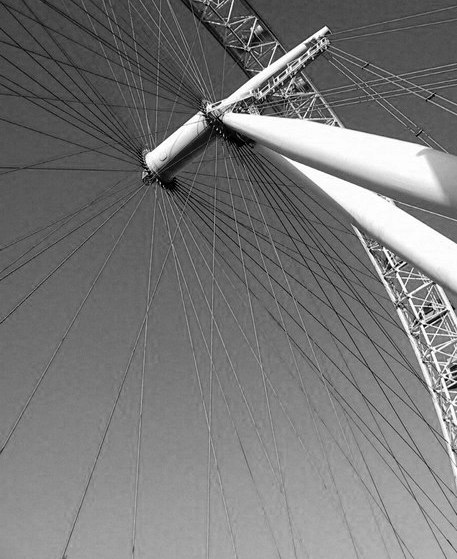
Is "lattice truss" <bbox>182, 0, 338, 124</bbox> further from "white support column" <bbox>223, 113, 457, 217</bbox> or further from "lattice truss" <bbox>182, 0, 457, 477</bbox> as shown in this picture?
"white support column" <bbox>223, 113, 457, 217</bbox>

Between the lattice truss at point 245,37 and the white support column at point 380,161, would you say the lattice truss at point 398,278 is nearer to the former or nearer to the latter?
the lattice truss at point 245,37

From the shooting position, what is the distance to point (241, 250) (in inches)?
555

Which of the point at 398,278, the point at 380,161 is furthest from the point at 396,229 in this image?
the point at 398,278

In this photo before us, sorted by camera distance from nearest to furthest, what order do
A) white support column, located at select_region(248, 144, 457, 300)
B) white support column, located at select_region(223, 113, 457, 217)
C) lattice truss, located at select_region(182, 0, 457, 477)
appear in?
1. white support column, located at select_region(223, 113, 457, 217)
2. white support column, located at select_region(248, 144, 457, 300)
3. lattice truss, located at select_region(182, 0, 457, 477)

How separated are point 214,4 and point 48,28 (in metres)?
11.6

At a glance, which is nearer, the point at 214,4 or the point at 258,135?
the point at 258,135

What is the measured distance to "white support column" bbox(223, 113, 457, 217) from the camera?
5617 mm

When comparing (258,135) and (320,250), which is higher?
(320,250)

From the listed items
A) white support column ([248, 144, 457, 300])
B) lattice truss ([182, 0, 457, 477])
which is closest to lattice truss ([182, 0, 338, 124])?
lattice truss ([182, 0, 457, 477])

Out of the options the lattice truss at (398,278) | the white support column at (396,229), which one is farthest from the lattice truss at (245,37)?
the white support column at (396,229)

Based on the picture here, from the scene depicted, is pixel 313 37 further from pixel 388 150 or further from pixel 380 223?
pixel 388 150

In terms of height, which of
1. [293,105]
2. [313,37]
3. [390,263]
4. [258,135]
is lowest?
[258,135]

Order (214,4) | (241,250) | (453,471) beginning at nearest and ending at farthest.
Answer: (241,250) < (453,471) < (214,4)

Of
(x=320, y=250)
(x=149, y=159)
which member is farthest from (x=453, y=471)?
(x=149, y=159)
